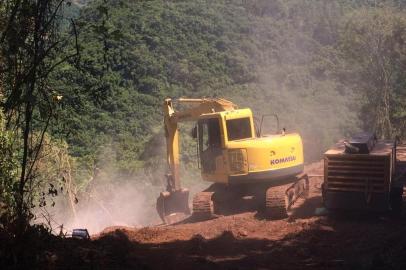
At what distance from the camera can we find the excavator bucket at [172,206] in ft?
44.6

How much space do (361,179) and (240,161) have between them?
2.85 meters

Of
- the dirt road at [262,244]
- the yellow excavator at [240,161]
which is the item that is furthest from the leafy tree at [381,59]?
the dirt road at [262,244]

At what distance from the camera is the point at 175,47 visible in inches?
1458

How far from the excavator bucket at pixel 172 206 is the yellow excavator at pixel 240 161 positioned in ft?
0.23

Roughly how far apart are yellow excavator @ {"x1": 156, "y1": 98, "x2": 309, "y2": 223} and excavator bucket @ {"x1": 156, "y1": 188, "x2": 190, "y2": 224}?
0.23 ft

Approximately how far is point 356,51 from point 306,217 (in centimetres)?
1932

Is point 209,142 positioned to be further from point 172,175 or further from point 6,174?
point 6,174

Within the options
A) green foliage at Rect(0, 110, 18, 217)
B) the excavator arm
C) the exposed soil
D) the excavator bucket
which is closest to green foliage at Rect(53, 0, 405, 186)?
the excavator arm

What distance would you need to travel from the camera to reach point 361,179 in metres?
10.7

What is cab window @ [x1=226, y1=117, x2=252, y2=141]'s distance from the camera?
12.2m

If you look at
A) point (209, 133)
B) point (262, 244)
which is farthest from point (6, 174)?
point (209, 133)

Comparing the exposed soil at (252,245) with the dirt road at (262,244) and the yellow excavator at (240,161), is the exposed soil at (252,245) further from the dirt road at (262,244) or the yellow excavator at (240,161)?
the yellow excavator at (240,161)

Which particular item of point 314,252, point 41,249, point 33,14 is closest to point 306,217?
point 314,252

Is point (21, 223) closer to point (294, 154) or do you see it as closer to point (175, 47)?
point (294, 154)
